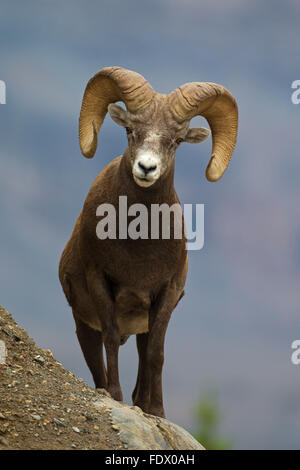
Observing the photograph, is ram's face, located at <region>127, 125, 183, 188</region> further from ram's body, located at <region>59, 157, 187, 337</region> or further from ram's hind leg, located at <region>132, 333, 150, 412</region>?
ram's hind leg, located at <region>132, 333, 150, 412</region>

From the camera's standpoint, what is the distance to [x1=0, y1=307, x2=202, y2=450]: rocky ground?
349 inches

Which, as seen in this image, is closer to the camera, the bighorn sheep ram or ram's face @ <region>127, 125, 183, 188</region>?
ram's face @ <region>127, 125, 183, 188</region>

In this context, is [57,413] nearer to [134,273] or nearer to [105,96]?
[134,273]

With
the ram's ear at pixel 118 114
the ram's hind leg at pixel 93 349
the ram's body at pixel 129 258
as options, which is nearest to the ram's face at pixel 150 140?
the ram's ear at pixel 118 114

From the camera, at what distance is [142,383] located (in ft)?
39.2

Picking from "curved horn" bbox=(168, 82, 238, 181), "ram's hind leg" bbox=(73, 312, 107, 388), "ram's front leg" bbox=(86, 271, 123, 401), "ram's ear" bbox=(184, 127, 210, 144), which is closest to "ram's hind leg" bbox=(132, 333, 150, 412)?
"ram's front leg" bbox=(86, 271, 123, 401)

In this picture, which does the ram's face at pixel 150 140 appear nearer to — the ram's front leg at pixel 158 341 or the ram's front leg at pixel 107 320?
the ram's front leg at pixel 107 320

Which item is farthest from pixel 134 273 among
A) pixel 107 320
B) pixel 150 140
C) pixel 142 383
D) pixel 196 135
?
pixel 196 135

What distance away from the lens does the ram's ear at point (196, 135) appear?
437 inches

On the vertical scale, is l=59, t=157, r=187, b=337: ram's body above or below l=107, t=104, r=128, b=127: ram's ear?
below

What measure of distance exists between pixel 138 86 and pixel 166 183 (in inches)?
58.1

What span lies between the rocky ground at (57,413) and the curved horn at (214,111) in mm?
3828

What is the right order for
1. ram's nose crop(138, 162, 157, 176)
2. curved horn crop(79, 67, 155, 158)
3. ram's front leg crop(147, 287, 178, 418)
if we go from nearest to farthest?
1. ram's nose crop(138, 162, 157, 176)
2. curved horn crop(79, 67, 155, 158)
3. ram's front leg crop(147, 287, 178, 418)
